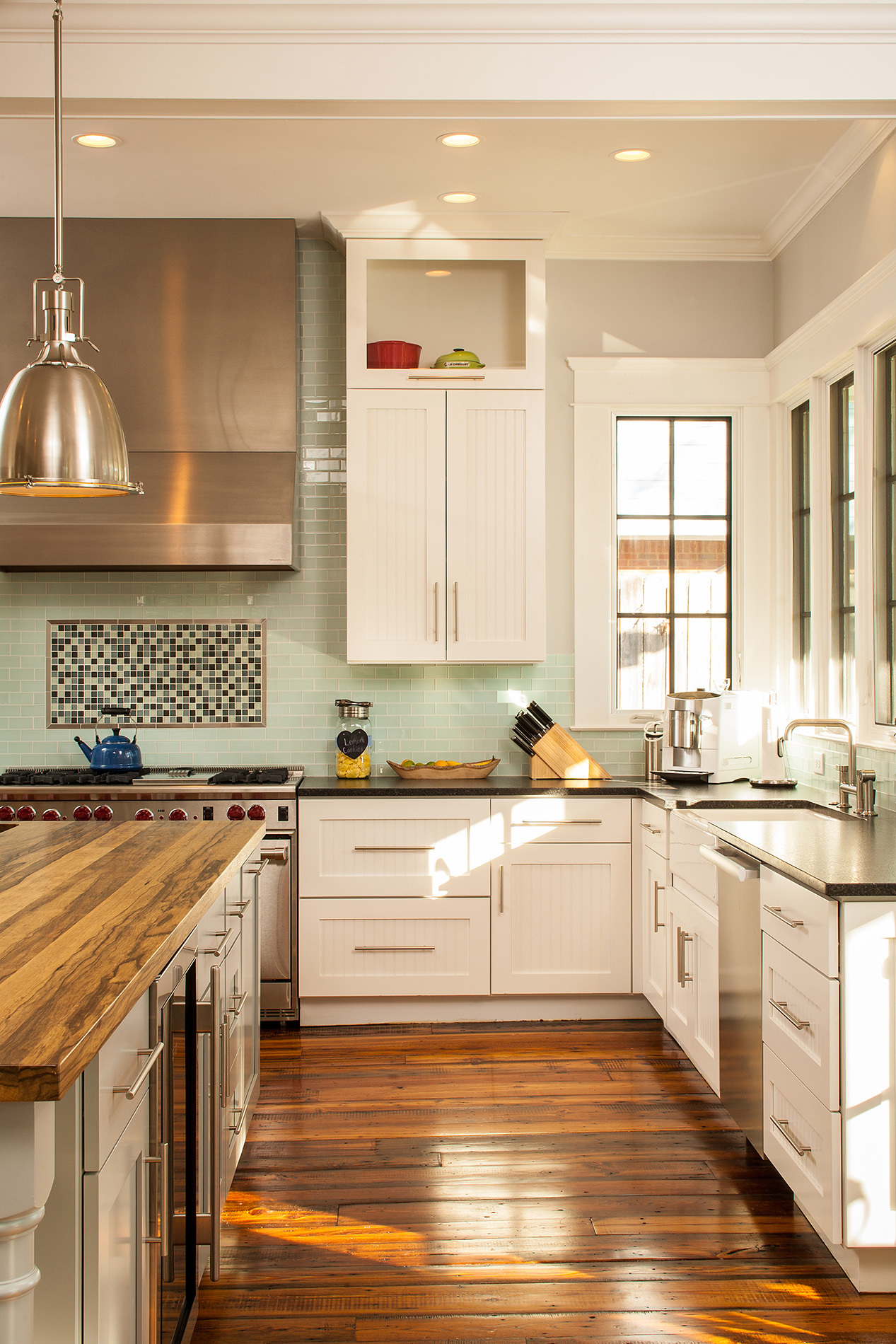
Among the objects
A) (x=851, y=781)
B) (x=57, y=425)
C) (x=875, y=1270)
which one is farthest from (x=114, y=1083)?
(x=851, y=781)

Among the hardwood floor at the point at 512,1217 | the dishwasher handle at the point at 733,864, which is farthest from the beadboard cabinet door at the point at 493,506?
the hardwood floor at the point at 512,1217

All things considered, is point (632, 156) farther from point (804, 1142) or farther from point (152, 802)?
point (804, 1142)

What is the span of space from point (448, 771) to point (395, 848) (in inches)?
19.6

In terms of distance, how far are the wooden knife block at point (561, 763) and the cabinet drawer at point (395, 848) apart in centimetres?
43

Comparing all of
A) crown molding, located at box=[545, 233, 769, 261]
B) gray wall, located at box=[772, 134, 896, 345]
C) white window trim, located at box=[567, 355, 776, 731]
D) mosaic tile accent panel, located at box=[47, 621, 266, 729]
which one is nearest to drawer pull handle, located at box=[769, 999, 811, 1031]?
white window trim, located at box=[567, 355, 776, 731]

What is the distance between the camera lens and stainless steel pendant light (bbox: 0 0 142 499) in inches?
74.7

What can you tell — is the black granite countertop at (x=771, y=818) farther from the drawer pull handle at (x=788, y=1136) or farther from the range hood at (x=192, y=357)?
the range hood at (x=192, y=357)

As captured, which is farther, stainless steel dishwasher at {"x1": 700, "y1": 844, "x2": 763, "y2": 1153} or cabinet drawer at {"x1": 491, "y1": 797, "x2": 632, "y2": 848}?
cabinet drawer at {"x1": 491, "y1": 797, "x2": 632, "y2": 848}

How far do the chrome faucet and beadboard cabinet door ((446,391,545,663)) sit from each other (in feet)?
4.01

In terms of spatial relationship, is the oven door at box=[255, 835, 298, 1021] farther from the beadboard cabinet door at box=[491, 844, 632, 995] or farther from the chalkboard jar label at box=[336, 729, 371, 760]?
the beadboard cabinet door at box=[491, 844, 632, 995]

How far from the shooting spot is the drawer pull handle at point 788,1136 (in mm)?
2354

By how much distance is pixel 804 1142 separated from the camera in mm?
2363

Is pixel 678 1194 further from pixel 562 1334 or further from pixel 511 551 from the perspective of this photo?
pixel 511 551

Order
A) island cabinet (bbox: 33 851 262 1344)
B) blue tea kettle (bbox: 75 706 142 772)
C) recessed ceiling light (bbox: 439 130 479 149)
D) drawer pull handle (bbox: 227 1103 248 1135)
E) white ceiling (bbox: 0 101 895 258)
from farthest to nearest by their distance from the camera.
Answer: blue tea kettle (bbox: 75 706 142 772)
recessed ceiling light (bbox: 439 130 479 149)
white ceiling (bbox: 0 101 895 258)
drawer pull handle (bbox: 227 1103 248 1135)
island cabinet (bbox: 33 851 262 1344)
